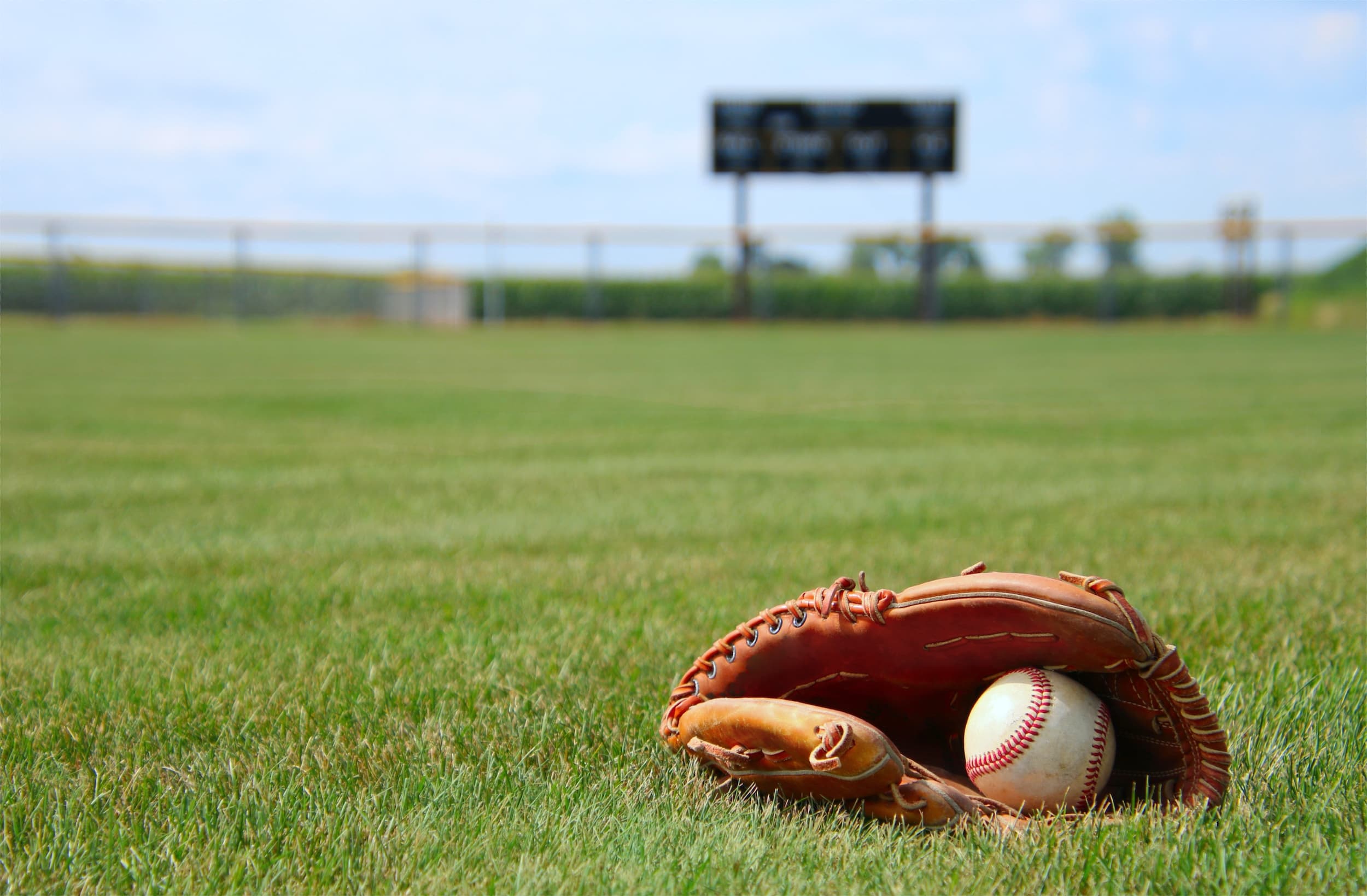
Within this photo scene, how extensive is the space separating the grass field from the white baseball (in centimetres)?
13

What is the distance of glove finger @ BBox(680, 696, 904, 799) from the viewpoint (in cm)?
180

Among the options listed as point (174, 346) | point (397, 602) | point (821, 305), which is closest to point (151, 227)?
point (174, 346)

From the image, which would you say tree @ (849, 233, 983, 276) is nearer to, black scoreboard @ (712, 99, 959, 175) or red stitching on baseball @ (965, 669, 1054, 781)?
black scoreboard @ (712, 99, 959, 175)

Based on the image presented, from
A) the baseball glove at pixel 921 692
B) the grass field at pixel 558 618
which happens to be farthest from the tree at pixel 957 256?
the baseball glove at pixel 921 692

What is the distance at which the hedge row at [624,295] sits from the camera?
26094mm

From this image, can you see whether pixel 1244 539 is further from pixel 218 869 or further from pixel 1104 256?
pixel 1104 256

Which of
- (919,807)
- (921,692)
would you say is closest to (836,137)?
(921,692)

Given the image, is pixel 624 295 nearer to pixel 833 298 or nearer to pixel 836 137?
pixel 833 298

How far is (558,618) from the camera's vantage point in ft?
10.1

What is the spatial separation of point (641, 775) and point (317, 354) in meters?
17.1

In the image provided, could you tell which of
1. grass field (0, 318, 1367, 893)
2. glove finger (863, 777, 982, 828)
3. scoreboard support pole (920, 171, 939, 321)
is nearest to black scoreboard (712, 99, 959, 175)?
scoreboard support pole (920, 171, 939, 321)

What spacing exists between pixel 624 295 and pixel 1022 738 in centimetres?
2791

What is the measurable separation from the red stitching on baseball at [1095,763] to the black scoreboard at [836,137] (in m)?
27.7

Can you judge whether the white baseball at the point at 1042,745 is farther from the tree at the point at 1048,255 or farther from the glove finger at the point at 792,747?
the tree at the point at 1048,255
